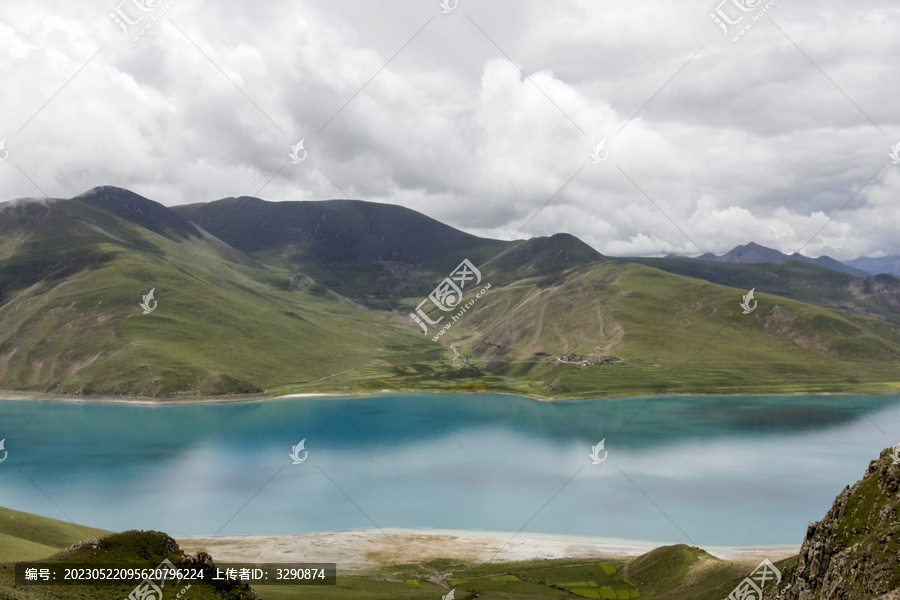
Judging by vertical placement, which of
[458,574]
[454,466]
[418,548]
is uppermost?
[454,466]

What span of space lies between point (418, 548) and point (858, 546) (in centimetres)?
4946

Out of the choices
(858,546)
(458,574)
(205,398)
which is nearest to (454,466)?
(458,574)

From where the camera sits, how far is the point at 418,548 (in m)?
63.3

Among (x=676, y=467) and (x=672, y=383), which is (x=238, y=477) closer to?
(x=676, y=467)

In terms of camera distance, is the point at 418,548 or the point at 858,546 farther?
the point at 418,548

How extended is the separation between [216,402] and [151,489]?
87.2 meters

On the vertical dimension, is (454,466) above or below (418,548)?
above

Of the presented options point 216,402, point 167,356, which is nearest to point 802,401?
point 216,402

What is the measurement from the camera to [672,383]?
17962 centimetres

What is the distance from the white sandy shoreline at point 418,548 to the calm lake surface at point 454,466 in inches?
154

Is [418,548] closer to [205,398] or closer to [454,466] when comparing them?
[454,466]

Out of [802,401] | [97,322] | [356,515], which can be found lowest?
[356,515]

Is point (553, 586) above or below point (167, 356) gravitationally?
below

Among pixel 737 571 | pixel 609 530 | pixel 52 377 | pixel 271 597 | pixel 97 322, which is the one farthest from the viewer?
pixel 97 322
